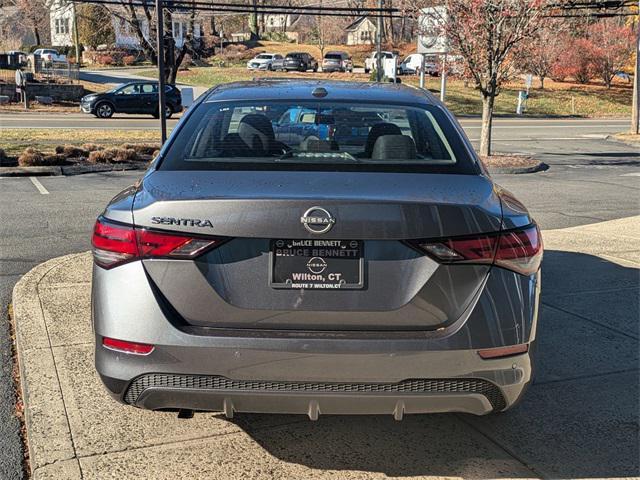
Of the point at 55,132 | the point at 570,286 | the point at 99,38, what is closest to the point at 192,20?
the point at 55,132

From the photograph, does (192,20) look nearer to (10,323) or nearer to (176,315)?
(10,323)

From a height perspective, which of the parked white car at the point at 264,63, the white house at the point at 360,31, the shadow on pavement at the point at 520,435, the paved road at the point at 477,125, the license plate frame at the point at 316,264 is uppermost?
the white house at the point at 360,31

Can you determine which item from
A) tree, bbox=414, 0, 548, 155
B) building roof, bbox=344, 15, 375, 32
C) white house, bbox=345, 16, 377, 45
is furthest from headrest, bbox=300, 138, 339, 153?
building roof, bbox=344, 15, 375, 32

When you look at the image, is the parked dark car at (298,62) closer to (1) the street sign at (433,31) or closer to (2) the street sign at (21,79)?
(2) the street sign at (21,79)

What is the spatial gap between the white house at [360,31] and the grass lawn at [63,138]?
7670 centimetres

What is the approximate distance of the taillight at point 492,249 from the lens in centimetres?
292

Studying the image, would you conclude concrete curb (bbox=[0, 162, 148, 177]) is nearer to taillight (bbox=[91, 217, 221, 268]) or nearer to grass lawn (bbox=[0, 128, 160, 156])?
grass lawn (bbox=[0, 128, 160, 156])

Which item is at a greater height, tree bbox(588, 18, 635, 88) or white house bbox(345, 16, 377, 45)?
white house bbox(345, 16, 377, 45)

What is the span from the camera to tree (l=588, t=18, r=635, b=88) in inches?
1977

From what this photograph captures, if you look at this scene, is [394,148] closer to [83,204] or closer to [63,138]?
[83,204]

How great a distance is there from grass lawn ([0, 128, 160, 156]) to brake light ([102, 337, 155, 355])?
14941 millimetres

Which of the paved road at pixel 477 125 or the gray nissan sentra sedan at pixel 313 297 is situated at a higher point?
the gray nissan sentra sedan at pixel 313 297

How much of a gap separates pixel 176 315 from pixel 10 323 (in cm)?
288

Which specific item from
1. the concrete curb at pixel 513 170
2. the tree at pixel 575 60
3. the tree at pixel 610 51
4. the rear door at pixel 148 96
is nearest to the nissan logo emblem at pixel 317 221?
the concrete curb at pixel 513 170
